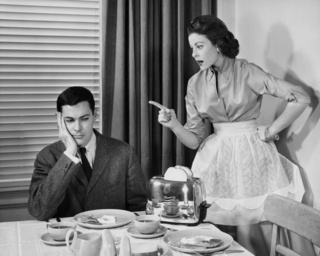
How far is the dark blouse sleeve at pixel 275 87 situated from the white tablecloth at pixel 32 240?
783 millimetres

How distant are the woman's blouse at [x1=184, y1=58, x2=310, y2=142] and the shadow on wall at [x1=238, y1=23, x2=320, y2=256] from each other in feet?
0.61

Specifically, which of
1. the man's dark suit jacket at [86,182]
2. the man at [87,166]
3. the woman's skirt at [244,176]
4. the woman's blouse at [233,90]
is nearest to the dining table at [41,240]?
the man's dark suit jacket at [86,182]

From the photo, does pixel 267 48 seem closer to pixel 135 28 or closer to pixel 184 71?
pixel 184 71

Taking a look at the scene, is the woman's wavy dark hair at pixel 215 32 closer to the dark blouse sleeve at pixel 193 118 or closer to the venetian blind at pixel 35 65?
the dark blouse sleeve at pixel 193 118

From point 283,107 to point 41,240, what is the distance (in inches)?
59.3

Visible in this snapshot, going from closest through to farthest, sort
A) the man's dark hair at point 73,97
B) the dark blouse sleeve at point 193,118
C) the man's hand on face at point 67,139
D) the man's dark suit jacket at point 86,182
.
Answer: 1. the man's dark suit jacket at point 86,182
2. the man's hand on face at point 67,139
3. the man's dark hair at point 73,97
4. the dark blouse sleeve at point 193,118

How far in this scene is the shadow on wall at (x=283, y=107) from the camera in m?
2.29

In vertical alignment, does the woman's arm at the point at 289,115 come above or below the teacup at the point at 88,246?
above

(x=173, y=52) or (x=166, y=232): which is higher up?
(x=173, y=52)

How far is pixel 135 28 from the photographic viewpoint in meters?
2.85

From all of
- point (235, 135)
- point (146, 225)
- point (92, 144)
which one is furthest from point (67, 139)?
point (235, 135)

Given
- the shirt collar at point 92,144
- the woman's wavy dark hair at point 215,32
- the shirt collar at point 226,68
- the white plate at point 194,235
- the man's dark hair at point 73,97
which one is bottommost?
the white plate at point 194,235

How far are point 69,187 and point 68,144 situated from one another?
9.1 inches

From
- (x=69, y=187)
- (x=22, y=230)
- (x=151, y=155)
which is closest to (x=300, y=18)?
(x=151, y=155)
